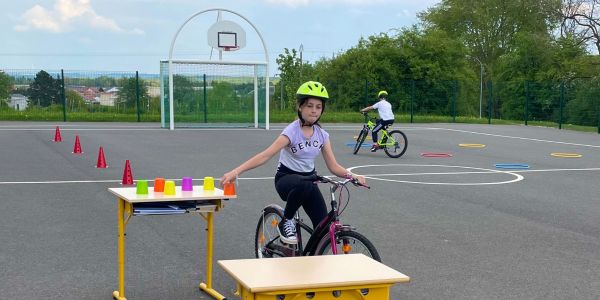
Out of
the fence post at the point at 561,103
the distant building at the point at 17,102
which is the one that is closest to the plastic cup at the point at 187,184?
the fence post at the point at 561,103

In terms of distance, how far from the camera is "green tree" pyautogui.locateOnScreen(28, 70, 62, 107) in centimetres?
3341

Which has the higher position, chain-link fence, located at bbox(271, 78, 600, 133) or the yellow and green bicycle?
chain-link fence, located at bbox(271, 78, 600, 133)

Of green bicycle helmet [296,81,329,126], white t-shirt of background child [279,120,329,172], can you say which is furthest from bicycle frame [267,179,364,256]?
green bicycle helmet [296,81,329,126]

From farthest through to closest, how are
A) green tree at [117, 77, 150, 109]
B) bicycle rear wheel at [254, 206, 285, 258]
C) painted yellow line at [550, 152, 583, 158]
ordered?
green tree at [117, 77, 150, 109] → painted yellow line at [550, 152, 583, 158] → bicycle rear wheel at [254, 206, 285, 258]

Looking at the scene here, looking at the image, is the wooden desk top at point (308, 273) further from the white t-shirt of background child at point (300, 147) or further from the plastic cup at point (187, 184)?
the plastic cup at point (187, 184)

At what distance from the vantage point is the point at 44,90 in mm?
33438

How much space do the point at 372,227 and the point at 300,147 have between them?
3.34m

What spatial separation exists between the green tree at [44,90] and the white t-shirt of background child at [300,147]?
98.9 ft

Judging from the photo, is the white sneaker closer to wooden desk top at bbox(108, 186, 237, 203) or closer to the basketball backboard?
wooden desk top at bbox(108, 186, 237, 203)

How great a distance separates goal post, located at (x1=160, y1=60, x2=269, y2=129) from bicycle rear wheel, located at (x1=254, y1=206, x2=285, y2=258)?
22253 mm

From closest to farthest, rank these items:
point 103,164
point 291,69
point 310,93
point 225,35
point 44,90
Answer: point 310,93 < point 103,164 < point 225,35 < point 44,90 < point 291,69

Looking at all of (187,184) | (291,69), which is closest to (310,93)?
(187,184)

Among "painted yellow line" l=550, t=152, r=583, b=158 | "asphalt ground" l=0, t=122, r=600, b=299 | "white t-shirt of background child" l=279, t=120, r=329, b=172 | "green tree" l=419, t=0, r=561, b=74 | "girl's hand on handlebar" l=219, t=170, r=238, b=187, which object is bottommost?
"asphalt ground" l=0, t=122, r=600, b=299

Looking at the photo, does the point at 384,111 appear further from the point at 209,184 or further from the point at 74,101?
the point at 74,101
